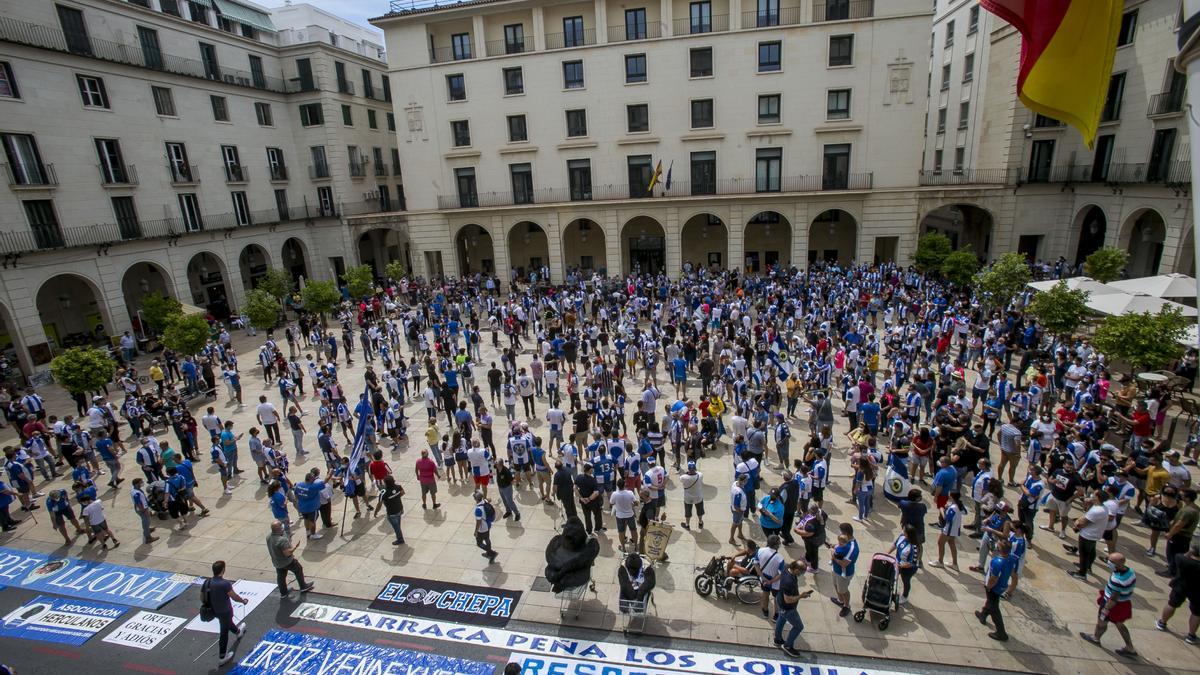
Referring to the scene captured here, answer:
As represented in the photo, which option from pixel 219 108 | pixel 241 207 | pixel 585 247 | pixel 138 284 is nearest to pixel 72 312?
pixel 138 284

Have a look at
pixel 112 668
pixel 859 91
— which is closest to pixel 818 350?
pixel 112 668

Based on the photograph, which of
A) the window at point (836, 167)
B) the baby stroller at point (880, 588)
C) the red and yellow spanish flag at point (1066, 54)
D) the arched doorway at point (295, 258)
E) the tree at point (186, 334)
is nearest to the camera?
the red and yellow spanish flag at point (1066, 54)

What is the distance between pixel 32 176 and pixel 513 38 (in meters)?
23.6

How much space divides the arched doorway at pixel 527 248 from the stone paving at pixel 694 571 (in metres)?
26.2

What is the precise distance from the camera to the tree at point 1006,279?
21656mm

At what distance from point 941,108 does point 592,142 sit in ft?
84.0

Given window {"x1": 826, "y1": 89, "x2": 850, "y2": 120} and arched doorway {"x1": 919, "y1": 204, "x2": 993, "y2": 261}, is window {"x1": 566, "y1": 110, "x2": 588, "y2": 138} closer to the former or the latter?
window {"x1": 826, "y1": 89, "x2": 850, "y2": 120}

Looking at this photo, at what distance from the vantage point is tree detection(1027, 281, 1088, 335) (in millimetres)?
18031

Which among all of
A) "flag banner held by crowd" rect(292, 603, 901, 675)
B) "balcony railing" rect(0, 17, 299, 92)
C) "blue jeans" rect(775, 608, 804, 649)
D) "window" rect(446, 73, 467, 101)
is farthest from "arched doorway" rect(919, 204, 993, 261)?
"balcony railing" rect(0, 17, 299, 92)

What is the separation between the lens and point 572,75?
3375cm

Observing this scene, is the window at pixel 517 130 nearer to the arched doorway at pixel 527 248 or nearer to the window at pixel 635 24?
the arched doorway at pixel 527 248

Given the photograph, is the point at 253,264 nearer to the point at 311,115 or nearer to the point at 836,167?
the point at 311,115

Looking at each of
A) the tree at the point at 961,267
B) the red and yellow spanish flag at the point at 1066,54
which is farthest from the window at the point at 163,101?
the tree at the point at 961,267

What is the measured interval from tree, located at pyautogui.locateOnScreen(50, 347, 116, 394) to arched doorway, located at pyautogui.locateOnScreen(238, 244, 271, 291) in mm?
18394
